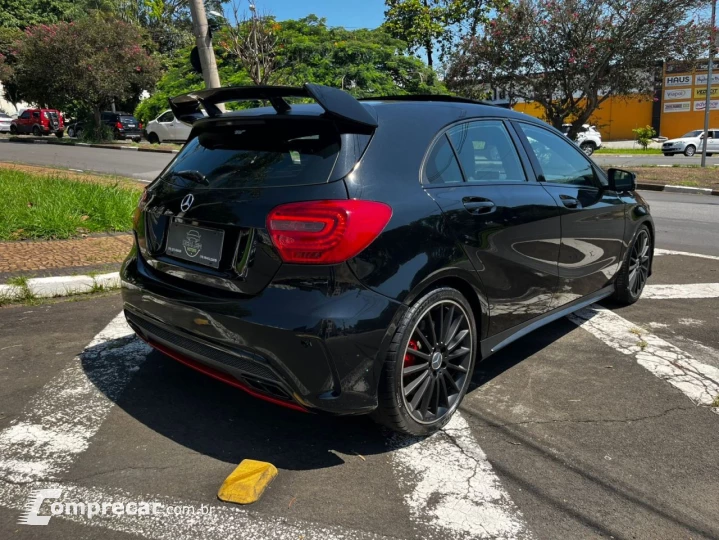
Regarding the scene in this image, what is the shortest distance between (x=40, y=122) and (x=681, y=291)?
3941 cm

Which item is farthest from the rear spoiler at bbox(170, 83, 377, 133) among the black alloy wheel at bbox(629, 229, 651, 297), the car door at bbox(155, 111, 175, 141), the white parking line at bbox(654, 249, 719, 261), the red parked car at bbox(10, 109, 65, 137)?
the red parked car at bbox(10, 109, 65, 137)

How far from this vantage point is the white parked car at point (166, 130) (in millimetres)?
28234

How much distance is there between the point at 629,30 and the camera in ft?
56.7

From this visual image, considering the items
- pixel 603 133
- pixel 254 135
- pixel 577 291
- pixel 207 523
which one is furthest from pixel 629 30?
pixel 603 133

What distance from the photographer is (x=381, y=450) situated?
2961mm

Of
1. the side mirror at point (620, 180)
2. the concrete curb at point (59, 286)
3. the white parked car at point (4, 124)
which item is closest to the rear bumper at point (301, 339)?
the side mirror at point (620, 180)

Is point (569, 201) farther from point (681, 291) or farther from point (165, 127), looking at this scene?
point (165, 127)

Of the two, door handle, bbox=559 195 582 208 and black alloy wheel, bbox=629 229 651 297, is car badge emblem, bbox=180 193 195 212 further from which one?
black alloy wheel, bbox=629 229 651 297

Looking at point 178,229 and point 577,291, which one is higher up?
point 178,229

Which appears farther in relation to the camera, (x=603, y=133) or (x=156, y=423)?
(x=603, y=133)

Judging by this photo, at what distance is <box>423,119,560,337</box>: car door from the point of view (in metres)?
3.14

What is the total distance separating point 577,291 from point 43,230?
18.6ft

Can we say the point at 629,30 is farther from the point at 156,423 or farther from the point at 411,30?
the point at 411,30

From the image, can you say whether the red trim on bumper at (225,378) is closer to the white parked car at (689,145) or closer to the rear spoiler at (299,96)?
the rear spoiler at (299,96)
